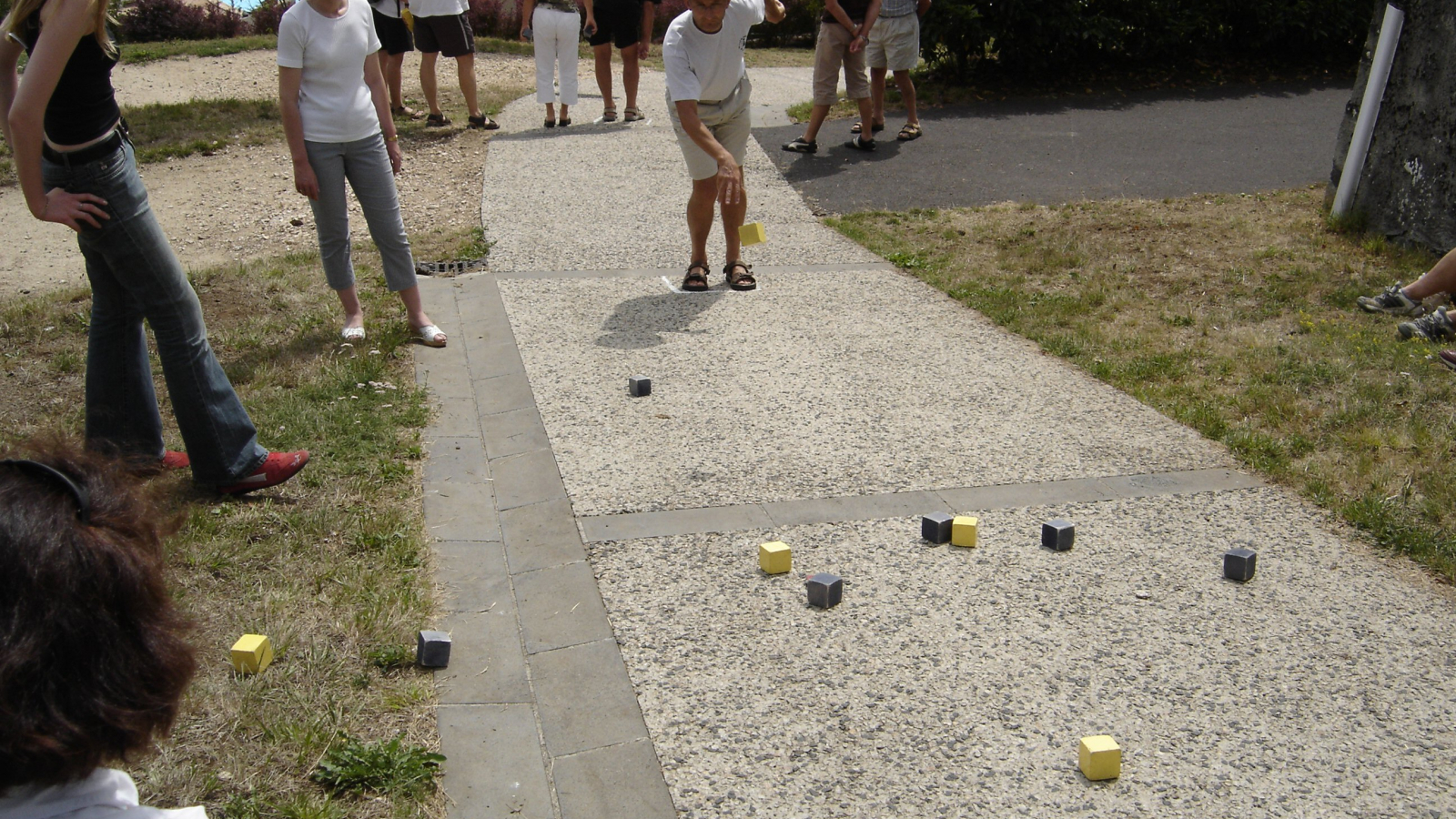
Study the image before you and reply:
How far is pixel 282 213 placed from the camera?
372 inches

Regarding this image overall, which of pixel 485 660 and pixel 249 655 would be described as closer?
pixel 249 655

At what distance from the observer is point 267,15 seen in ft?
69.7

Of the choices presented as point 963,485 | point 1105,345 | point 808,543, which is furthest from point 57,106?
point 1105,345

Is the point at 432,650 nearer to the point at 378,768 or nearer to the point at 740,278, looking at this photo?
the point at 378,768

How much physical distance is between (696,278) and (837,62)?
4.18 m

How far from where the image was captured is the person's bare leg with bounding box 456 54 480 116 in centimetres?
1177

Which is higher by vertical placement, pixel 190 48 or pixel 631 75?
pixel 631 75

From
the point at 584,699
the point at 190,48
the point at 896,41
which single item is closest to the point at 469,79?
the point at 896,41

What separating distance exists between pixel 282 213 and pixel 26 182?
594 centimetres

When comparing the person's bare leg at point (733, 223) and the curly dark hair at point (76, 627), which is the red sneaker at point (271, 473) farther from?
the person's bare leg at point (733, 223)

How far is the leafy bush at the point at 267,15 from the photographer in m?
20.8

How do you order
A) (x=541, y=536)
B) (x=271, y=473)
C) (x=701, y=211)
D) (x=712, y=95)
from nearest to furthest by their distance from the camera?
1. (x=541, y=536)
2. (x=271, y=473)
3. (x=712, y=95)
4. (x=701, y=211)

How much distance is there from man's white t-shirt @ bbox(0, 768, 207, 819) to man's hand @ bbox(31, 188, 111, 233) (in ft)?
9.05

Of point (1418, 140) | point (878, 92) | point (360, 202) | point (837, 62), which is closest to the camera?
point (360, 202)
